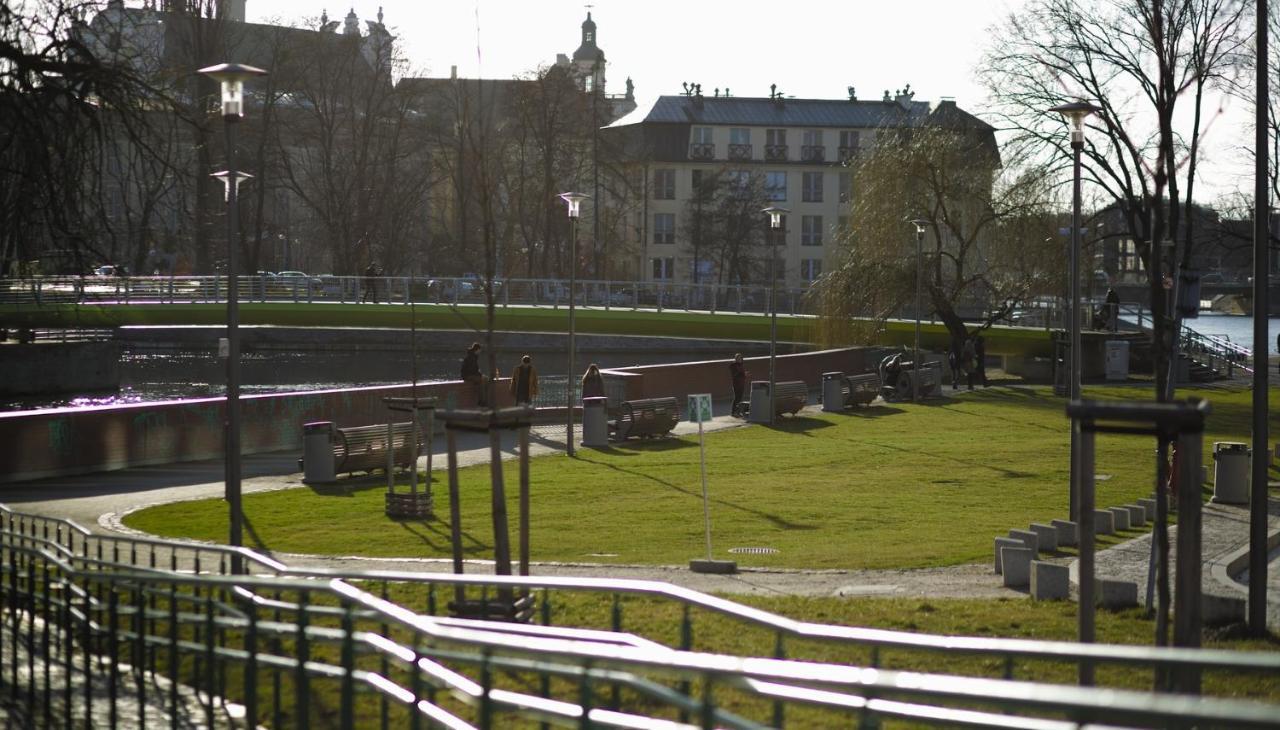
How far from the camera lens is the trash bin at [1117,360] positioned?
5341cm

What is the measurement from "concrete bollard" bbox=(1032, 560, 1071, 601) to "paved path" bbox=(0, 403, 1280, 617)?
0.58 metres

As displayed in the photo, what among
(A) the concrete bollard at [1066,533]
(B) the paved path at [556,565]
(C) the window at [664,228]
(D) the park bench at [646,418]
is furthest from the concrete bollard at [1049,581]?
(C) the window at [664,228]

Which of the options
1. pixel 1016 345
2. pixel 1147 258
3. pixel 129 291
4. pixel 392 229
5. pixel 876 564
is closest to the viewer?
pixel 876 564

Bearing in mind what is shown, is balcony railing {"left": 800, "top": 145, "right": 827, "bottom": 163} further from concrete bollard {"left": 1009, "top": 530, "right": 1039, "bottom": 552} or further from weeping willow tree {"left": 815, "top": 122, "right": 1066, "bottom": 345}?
concrete bollard {"left": 1009, "top": 530, "right": 1039, "bottom": 552}

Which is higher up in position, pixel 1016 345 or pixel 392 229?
pixel 392 229

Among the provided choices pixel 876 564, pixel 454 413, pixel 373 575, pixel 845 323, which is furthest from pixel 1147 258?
pixel 845 323

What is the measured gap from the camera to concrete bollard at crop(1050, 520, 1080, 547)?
1912 centimetres

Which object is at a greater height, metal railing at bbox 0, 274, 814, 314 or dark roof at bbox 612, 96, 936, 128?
dark roof at bbox 612, 96, 936, 128

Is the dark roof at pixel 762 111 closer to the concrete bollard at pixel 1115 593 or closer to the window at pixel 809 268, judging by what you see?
the window at pixel 809 268

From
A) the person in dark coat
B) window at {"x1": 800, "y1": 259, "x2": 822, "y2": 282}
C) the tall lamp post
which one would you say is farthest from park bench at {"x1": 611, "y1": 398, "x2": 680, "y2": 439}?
window at {"x1": 800, "y1": 259, "x2": 822, "y2": 282}

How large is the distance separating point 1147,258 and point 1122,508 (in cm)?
492

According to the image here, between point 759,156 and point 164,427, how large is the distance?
84.4 metres

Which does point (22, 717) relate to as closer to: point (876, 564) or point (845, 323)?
point (876, 564)

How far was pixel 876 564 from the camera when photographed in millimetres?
17891
